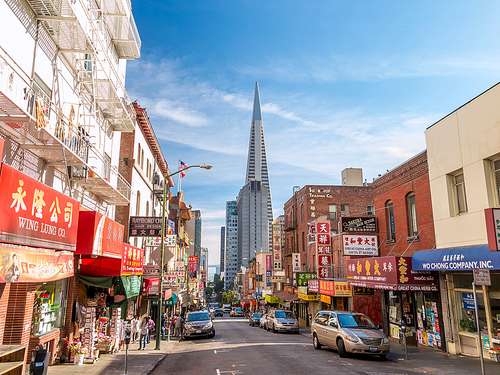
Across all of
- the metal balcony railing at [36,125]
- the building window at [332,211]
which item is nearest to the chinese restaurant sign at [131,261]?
the metal balcony railing at [36,125]

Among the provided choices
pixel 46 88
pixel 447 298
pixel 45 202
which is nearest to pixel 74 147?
pixel 46 88

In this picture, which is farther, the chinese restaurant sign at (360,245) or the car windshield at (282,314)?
the car windshield at (282,314)

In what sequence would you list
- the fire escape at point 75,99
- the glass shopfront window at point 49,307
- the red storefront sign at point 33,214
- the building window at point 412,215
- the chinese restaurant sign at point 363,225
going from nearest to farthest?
the red storefront sign at point 33,214 < the fire escape at point 75,99 < the glass shopfront window at point 49,307 < the building window at point 412,215 < the chinese restaurant sign at point 363,225

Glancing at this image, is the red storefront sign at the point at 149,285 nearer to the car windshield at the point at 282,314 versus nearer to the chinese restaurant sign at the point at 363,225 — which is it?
the car windshield at the point at 282,314

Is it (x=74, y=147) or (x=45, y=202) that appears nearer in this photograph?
(x=45, y=202)

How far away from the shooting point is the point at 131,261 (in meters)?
18.1

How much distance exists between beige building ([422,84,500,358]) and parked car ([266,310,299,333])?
1427 centimetres

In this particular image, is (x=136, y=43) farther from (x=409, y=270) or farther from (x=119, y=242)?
(x=409, y=270)

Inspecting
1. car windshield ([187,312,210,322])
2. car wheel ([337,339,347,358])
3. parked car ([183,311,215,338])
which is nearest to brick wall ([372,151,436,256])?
car wheel ([337,339,347,358])

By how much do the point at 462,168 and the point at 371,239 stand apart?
334 inches

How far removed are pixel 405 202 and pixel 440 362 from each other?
835cm

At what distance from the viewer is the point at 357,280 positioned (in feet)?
70.4

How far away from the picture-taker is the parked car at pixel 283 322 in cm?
2869

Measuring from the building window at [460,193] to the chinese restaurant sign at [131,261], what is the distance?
14200 millimetres
